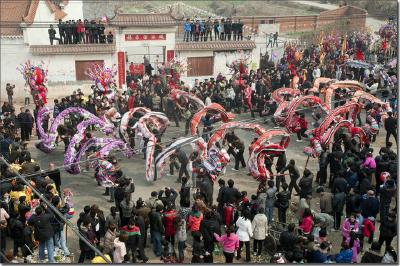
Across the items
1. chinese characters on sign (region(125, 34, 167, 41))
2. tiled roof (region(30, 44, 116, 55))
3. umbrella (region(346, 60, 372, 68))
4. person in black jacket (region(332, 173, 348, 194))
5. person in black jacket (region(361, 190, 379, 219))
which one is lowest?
person in black jacket (region(361, 190, 379, 219))

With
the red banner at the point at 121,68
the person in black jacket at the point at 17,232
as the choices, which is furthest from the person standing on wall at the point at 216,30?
the person in black jacket at the point at 17,232

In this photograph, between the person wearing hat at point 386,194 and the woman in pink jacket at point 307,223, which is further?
the person wearing hat at point 386,194

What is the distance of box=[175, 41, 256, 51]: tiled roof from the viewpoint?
30031 mm

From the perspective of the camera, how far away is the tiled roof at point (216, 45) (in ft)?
98.5

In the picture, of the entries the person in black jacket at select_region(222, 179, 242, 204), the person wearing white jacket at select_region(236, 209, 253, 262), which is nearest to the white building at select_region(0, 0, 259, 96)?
the person in black jacket at select_region(222, 179, 242, 204)

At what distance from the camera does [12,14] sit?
1335 inches

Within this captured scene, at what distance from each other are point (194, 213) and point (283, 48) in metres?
21.9

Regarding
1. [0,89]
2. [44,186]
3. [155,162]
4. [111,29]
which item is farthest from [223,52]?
[44,186]

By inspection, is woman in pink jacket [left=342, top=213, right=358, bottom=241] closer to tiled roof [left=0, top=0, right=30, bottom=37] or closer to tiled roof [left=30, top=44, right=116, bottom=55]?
tiled roof [left=30, top=44, right=116, bottom=55]

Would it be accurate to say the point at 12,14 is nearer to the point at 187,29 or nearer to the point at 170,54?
the point at 170,54

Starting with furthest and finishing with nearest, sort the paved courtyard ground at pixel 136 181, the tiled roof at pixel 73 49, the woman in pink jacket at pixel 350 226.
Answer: the tiled roof at pixel 73 49, the paved courtyard ground at pixel 136 181, the woman in pink jacket at pixel 350 226

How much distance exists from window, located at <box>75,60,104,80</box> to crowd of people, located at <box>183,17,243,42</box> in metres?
4.62

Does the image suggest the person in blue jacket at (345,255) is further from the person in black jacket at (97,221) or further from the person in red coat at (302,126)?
the person in red coat at (302,126)

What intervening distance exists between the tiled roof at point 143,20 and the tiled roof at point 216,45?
124 centimetres
